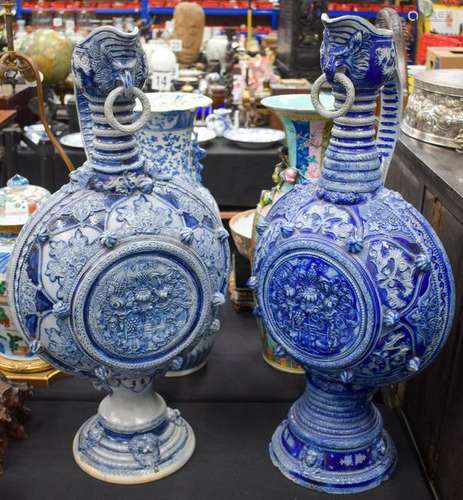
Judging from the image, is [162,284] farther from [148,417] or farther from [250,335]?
[250,335]

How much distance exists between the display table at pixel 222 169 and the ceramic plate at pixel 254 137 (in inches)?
1.1

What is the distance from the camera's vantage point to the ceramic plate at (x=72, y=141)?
110 inches

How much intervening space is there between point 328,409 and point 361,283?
0.35 metres

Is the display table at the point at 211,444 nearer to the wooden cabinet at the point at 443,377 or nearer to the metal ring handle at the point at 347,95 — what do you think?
the wooden cabinet at the point at 443,377

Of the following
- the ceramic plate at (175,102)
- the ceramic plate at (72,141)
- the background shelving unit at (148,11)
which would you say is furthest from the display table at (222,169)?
the background shelving unit at (148,11)

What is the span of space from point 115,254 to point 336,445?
0.61 m

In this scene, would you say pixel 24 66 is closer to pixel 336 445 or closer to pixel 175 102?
pixel 175 102

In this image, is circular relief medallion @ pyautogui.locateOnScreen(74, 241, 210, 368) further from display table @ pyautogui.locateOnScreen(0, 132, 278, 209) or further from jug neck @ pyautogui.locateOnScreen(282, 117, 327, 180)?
display table @ pyautogui.locateOnScreen(0, 132, 278, 209)

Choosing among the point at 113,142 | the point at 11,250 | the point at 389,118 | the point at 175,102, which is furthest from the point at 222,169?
the point at 113,142

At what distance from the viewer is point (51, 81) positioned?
10.1 feet

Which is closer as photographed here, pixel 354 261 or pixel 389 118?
pixel 354 261

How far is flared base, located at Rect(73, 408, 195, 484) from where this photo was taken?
1.42m

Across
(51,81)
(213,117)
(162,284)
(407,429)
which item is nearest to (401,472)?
(407,429)

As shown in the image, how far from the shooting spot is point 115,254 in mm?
1203
